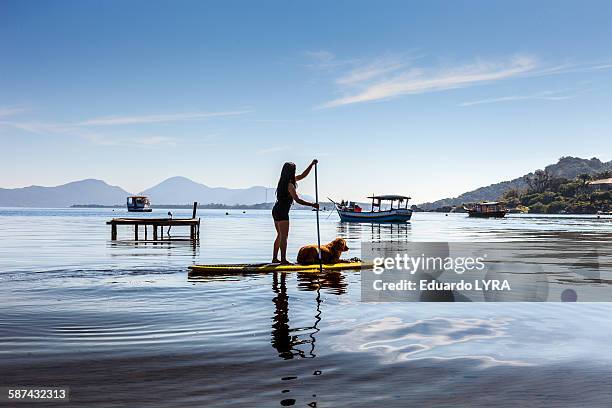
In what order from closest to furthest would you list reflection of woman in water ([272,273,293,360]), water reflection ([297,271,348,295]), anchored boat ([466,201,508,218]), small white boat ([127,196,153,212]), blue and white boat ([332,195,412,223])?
reflection of woman in water ([272,273,293,360]) → water reflection ([297,271,348,295]) → blue and white boat ([332,195,412,223]) → anchored boat ([466,201,508,218]) → small white boat ([127,196,153,212])

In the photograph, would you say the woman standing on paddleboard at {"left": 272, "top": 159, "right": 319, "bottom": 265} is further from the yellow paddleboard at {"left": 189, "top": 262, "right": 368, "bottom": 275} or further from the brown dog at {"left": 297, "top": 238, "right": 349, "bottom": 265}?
the brown dog at {"left": 297, "top": 238, "right": 349, "bottom": 265}

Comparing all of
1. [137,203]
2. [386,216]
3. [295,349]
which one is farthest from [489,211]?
[295,349]

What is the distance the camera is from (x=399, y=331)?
821cm

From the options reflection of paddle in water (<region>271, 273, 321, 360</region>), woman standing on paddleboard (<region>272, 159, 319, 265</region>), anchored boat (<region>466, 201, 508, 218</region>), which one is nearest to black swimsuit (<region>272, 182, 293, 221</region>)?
woman standing on paddleboard (<region>272, 159, 319, 265</region>)

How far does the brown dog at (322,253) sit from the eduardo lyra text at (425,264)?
1.27 metres

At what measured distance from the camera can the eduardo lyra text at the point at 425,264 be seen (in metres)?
18.7

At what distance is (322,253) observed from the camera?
17094 mm

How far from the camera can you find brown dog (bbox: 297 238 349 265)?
16.7 metres

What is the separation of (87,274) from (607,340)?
13031 mm

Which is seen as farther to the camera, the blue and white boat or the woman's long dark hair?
the blue and white boat

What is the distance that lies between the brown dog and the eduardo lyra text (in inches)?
50.1

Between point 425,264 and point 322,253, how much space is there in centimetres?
648

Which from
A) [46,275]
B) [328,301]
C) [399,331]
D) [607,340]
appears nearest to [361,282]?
[328,301]

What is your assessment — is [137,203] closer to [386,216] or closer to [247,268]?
[386,216]
